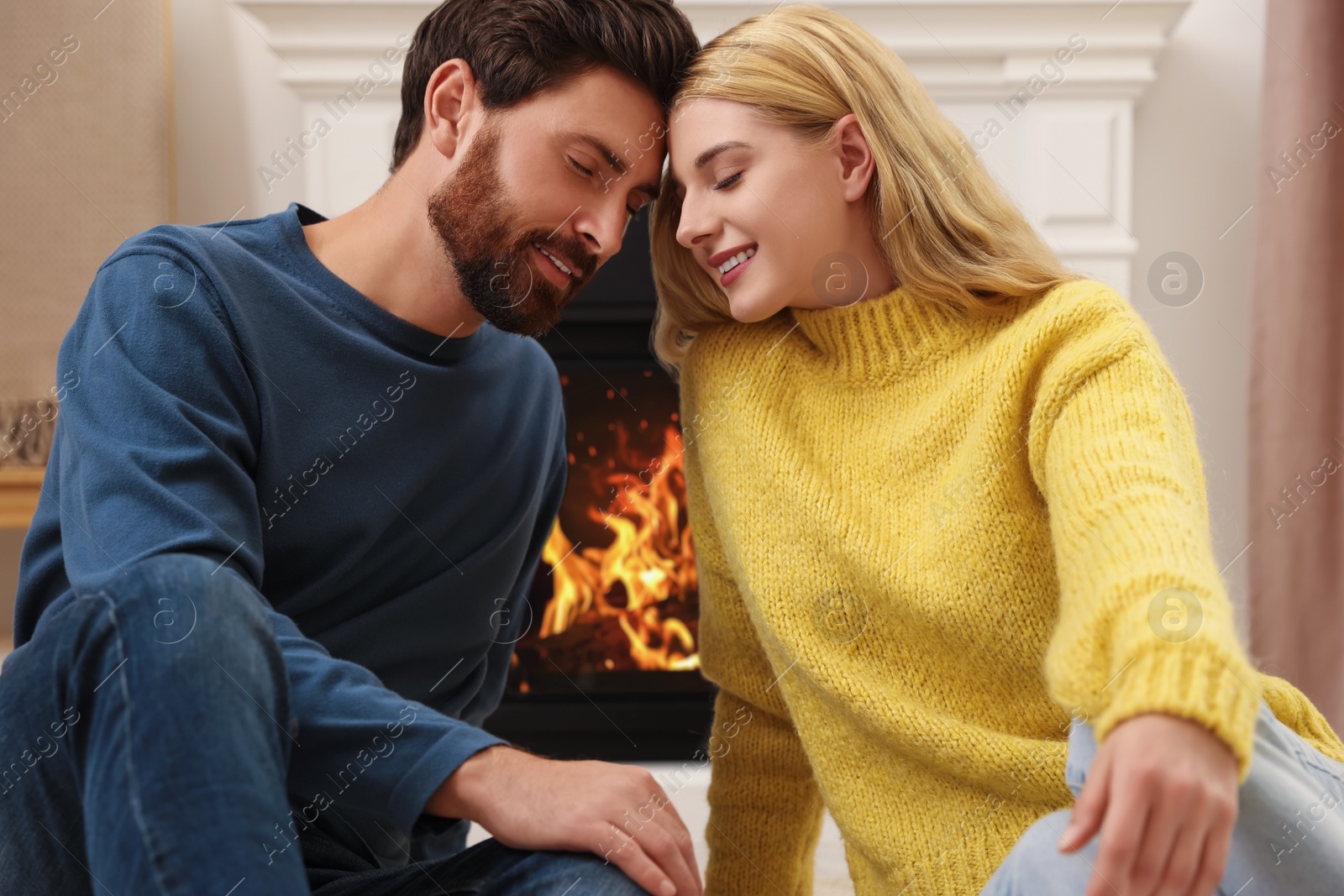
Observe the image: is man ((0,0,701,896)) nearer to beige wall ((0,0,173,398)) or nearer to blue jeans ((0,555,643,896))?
blue jeans ((0,555,643,896))

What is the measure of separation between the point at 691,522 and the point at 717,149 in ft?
1.30

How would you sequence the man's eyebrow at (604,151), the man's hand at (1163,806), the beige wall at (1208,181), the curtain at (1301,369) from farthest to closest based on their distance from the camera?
1. the beige wall at (1208,181)
2. the curtain at (1301,369)
3. the man's eyebrow at (604,151)
4. the man's hand at (1163,806)

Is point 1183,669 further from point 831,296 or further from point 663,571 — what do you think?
point 663,571

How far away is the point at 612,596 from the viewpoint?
87.0 inches

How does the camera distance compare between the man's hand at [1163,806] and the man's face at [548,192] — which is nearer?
the man's hand at [1163,806]

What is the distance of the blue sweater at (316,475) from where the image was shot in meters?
0.88

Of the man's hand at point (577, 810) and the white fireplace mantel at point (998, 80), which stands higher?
the white fireplace mantel at point (998, 80)

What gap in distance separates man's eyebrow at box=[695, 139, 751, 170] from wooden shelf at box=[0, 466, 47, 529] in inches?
61.0

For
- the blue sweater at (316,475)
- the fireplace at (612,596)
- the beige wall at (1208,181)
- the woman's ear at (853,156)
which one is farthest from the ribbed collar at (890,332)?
the beige wall at (1208,181)

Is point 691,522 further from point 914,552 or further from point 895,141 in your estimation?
point 895,141

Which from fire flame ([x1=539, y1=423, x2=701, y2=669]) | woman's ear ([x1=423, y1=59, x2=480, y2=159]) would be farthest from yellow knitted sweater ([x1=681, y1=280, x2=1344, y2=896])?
fire flame ([x1=539, y1=423, x2=701, y2=669])

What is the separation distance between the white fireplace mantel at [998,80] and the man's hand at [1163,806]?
5.38ft

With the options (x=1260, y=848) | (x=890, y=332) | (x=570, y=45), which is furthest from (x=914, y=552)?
(x=570, y=45)

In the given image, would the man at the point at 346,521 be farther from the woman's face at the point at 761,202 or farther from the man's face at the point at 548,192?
the woman's face at the point at 761,202
